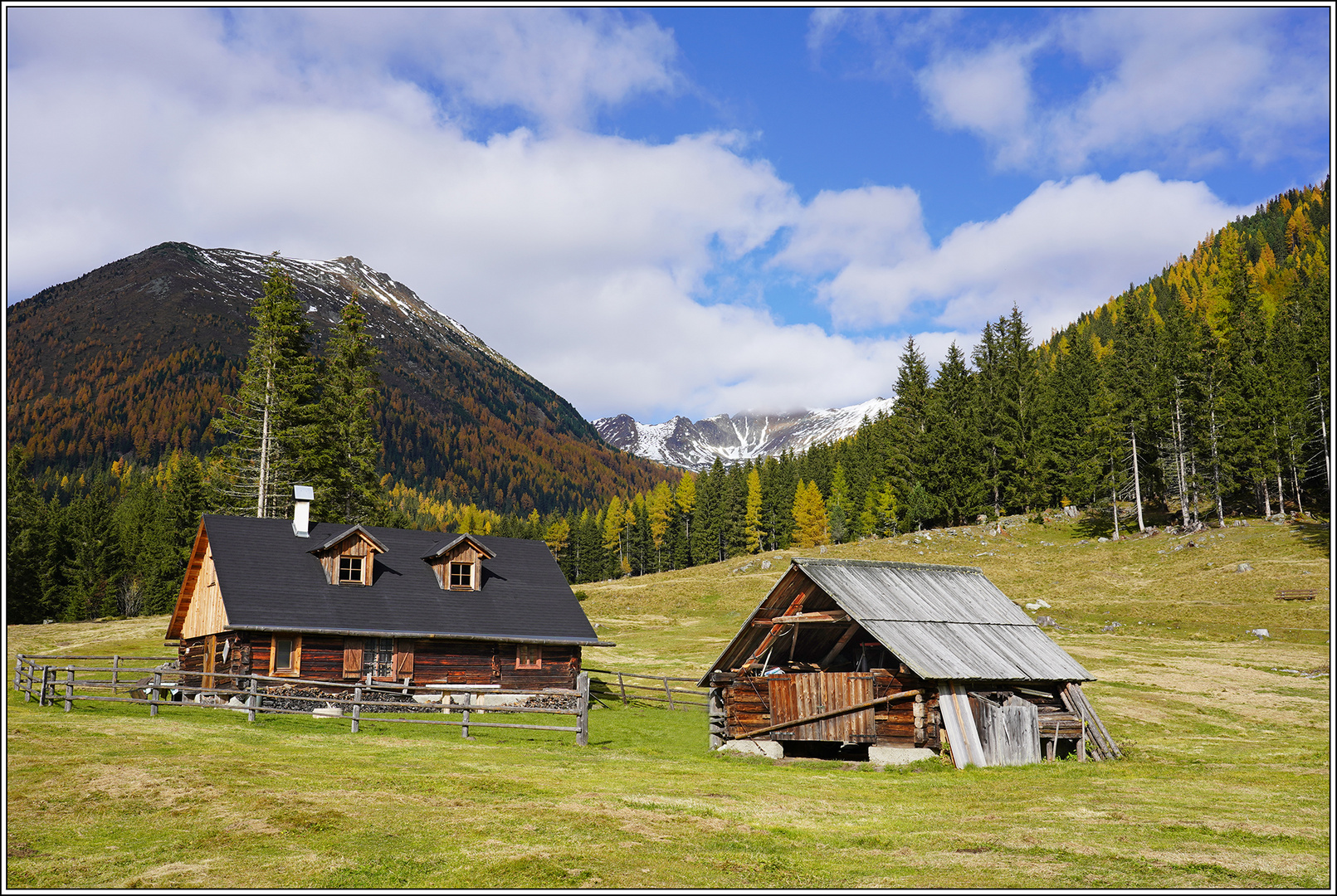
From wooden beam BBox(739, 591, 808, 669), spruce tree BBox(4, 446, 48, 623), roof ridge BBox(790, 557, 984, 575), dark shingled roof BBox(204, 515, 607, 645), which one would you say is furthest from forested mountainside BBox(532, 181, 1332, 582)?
spruce tree BBox(4, 446, 48, 623)

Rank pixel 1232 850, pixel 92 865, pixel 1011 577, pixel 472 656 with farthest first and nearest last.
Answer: pixel 1011 577, pixel 472 656, pixel 1232 850, pixel 92 865

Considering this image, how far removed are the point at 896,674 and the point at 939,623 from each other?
2887 millimetres

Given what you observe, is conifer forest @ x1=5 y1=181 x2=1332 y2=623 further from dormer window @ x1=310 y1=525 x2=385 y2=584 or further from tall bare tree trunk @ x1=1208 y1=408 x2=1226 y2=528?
dormer window @ x1=310 y1=525 x2=385 y2=584

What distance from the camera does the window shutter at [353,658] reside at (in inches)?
1342

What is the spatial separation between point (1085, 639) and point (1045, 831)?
4535cm

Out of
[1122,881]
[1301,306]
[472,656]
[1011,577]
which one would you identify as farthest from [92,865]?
[1301,306]

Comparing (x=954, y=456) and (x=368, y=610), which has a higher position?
(x=954, y=456)

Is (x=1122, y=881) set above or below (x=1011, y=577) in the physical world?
below

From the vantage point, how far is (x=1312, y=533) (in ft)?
223

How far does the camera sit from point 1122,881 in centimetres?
1081

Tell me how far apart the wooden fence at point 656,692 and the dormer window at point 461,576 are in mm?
6586

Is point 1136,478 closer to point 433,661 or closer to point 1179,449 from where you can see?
point 1179,449

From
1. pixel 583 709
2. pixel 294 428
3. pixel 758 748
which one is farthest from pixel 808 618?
pixel 294 428

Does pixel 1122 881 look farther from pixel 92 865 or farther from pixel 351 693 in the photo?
pixel 351 693
